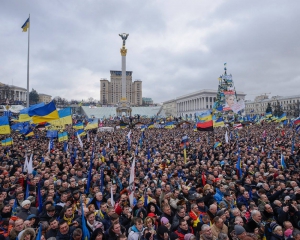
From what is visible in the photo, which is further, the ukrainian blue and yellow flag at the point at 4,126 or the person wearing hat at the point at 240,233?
the ukrainian blue and yellow flag at the point at 4,126

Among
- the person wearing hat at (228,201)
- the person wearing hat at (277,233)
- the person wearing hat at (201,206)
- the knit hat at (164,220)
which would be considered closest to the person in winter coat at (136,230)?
the knit hat at (164,220)

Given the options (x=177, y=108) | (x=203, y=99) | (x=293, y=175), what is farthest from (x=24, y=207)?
(x=177, y=108)

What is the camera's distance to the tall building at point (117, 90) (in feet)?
437

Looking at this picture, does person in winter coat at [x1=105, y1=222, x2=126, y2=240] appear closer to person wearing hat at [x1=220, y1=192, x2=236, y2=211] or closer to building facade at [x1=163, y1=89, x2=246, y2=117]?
person wearing hat at [x1=220, y1=192, x2=236, y2=211]

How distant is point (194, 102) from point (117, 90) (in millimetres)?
59210

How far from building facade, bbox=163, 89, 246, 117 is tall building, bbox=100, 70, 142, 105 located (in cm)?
2419

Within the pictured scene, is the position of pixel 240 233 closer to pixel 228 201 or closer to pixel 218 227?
pixel 218 227

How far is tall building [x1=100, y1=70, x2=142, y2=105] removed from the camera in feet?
437

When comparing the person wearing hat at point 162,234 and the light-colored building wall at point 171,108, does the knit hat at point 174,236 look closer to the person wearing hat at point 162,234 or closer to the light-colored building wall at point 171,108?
the person wearing hat at point 162,234

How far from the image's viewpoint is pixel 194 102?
302 ft

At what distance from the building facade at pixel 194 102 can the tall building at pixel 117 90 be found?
79.4 ft

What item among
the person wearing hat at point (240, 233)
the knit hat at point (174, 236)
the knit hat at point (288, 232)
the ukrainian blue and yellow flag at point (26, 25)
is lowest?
the knit hat at point (174, 236)

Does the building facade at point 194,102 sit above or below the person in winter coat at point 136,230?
above

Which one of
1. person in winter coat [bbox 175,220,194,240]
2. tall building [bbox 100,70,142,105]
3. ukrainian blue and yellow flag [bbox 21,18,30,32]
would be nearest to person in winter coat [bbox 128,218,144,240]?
person in winter coat [bbox 175,220,194,240]
